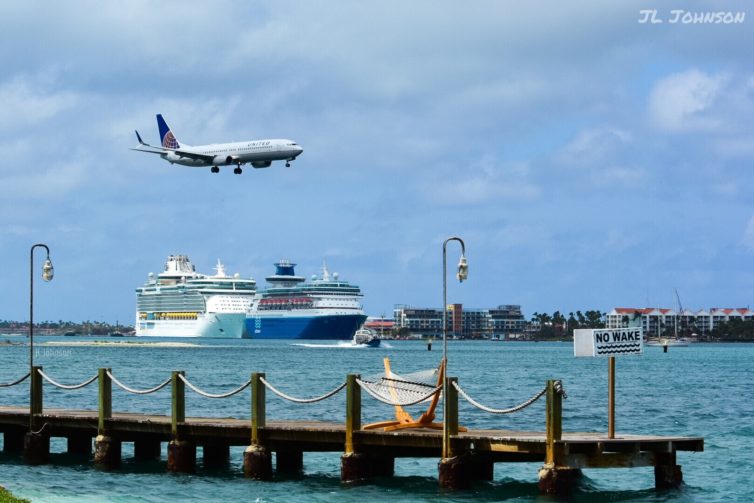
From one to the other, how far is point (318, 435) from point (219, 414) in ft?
50.1

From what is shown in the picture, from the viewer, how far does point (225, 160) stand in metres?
87.4

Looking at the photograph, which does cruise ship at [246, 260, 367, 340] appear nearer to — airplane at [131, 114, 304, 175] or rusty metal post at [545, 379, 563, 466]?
airplane at [131, 114, 304, 175]

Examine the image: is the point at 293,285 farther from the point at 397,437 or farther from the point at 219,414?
the point at 397,437

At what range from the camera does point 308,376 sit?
69.6 metres

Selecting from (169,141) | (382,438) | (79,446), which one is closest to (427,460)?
(382,438)

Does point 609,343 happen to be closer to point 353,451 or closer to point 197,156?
point 353,451

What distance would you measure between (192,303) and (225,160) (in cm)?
8698

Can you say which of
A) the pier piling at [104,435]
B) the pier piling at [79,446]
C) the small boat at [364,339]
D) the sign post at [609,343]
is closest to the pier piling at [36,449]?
the pier piling at [79,446]

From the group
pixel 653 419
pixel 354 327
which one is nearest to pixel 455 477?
pixel 653 419

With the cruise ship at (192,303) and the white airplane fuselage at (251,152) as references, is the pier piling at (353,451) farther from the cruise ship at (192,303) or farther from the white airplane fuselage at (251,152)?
the cruise ship at (192,303)

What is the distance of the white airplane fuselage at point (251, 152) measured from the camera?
88.1 m

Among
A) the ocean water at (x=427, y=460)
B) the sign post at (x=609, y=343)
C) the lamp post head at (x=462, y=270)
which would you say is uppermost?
the lamp post head at (x=462, y=270)

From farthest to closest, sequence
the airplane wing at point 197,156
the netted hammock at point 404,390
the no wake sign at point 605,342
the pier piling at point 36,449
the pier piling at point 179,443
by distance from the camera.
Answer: the airplane wing at point 197,156 < the pier piling at point 36,449 < the pier piling at point 179,443 < the netted hammock at point 404,390 < the no wake sign at point 605,342

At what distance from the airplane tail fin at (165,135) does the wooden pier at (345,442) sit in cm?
8961
